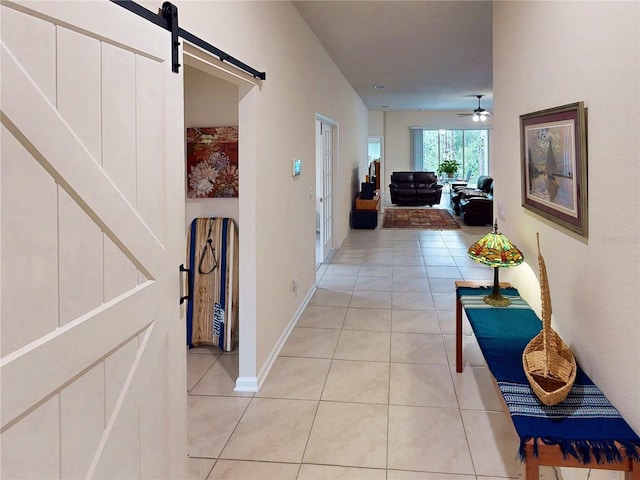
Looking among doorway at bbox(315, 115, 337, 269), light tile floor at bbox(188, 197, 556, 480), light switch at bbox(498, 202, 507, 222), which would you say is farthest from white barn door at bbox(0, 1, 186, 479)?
doorway at bbox(315, 115, 337, 269)

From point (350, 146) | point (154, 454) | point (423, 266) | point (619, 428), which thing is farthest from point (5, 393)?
point (350, 146)

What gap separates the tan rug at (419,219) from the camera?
9.65 meters

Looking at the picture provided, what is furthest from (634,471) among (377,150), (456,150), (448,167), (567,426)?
(456,150)

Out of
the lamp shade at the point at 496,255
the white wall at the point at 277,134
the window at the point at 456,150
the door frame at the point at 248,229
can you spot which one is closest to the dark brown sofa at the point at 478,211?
the white wall at the point at 277,134

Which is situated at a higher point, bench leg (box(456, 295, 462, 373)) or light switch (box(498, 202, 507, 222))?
light switch (box(498, 202, 507, 222))

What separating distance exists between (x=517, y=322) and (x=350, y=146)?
7.09 meters

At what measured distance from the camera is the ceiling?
4105 mm

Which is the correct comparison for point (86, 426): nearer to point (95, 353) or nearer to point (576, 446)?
point (95, 353)

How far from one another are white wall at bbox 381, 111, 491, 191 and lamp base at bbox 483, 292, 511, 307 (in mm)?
12813

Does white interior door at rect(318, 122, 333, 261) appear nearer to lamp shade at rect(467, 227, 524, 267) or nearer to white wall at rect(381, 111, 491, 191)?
lamp shade at rect(467, 227, 524, 267)

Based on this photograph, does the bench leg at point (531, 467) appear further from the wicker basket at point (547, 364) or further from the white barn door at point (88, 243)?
the white barn door at point (88, 243)

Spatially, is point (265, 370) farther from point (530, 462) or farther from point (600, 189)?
point (600, 189)

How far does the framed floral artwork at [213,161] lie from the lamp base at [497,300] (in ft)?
6.33

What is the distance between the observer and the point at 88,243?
4.08 feet
